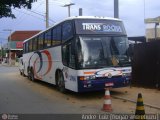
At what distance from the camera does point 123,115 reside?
1093 cm

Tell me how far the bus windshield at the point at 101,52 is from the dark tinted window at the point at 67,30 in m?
0.82

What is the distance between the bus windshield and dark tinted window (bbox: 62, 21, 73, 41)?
2.70ft

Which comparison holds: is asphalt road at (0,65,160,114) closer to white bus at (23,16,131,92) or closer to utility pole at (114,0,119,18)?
white bus at (23,16,131,92)

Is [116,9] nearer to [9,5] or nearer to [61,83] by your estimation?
[61,83]

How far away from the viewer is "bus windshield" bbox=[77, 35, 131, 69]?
580 inches

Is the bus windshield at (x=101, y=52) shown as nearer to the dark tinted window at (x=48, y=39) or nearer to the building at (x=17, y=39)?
the dark tinted window at (x=48, y=39)

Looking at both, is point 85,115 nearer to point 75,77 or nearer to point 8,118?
point 8,118

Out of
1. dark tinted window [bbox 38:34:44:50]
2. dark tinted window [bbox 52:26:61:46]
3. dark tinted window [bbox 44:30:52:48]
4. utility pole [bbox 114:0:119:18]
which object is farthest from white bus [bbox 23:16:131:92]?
dark tinted window [bbox 38:34:44:50]

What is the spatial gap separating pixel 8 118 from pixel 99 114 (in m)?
2.64

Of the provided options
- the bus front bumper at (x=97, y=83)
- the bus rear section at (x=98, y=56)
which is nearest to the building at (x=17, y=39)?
the bus rear section at (x=98, y=56)

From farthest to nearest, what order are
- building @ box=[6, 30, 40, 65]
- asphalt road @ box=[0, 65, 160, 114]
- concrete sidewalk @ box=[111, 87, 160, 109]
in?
building @ box=[6, 30, 40, 65] < concrete sidewalk @ box=[111, 87, 160, 109] < asphalt road @ box=[0, 65, 160, 114]

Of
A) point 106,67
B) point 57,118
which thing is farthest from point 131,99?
point 57,118

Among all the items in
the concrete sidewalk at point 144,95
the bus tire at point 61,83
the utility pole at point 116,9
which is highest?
the utility pole at point 116,9

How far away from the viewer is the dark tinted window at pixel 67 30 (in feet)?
51.3
